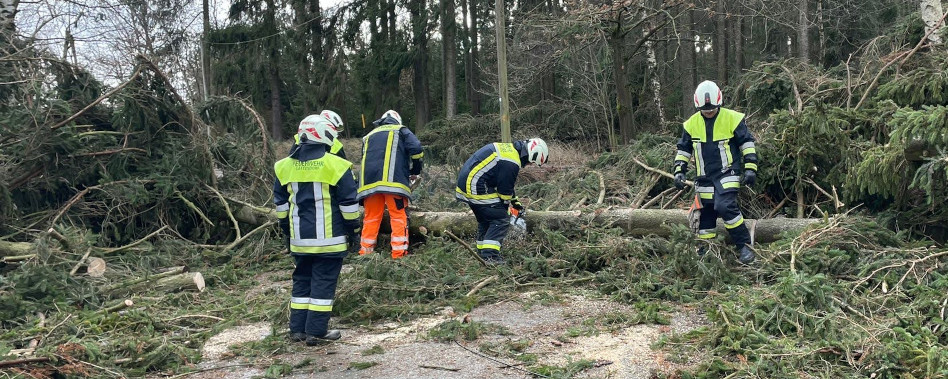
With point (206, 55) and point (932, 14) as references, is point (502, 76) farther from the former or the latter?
point (206, 55)

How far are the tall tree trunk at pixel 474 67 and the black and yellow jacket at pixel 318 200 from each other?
1690 cm

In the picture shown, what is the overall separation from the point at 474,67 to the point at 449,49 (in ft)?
9.46

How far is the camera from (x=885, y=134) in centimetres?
700

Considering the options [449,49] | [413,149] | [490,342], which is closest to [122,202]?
[413,149]

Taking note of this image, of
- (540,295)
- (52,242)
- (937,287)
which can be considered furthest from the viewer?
(52,242)

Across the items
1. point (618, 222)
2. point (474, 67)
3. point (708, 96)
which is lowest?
point (618, 222)

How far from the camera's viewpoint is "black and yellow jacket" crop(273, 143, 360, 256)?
15.8 ft

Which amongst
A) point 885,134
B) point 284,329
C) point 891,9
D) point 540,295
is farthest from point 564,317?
point 891,9

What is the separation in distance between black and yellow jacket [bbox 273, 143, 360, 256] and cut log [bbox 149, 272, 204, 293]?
1.98 meters

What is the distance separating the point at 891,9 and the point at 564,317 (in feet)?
46.7

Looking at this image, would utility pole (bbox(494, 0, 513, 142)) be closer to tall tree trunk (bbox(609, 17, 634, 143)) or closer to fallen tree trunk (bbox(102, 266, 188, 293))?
tall tree trunk (bbox(609, 17, 634, 143))

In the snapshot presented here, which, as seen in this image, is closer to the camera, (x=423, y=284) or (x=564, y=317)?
(x=564, y=317)

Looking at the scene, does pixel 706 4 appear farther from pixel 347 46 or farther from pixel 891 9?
pixel 347 46

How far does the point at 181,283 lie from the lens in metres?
6.37
